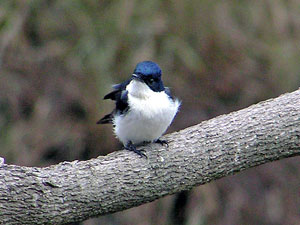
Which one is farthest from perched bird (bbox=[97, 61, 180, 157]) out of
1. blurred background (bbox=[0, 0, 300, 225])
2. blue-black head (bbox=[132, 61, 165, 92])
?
blurred background (bbox=[0, 0, 300, 225])

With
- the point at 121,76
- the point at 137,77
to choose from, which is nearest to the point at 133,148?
the point at 137,77

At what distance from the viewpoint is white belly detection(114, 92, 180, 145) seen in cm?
337

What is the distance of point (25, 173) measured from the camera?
9.53 feet

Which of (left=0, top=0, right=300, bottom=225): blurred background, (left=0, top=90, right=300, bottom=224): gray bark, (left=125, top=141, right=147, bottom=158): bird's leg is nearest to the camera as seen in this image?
(left=0, top=90, right=300, bottom=224): gray bark

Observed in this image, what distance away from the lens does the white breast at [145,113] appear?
3369 millimetres

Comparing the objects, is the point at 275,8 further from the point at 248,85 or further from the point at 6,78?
the point at 6,78

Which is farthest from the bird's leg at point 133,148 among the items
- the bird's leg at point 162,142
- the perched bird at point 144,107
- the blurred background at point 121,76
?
the blurred background at point 121,76

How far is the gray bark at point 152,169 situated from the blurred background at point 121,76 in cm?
214

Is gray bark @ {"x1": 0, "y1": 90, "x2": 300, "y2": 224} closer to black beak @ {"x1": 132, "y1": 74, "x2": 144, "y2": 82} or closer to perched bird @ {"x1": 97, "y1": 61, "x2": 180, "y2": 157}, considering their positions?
perched bird @ {"x1": 97, "y1": 61, "x2": 180, "y2": 157}

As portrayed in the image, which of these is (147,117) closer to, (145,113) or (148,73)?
(145,113)

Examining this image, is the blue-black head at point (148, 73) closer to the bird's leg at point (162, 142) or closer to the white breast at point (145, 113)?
the white breast at point (145, 113)

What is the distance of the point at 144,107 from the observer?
3.37 meters

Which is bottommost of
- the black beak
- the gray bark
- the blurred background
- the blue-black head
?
the gray bark

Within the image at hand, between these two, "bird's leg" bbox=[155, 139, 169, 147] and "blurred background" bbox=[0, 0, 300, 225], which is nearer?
"bird's leg" bbox=[155, 139, 169, 147]
